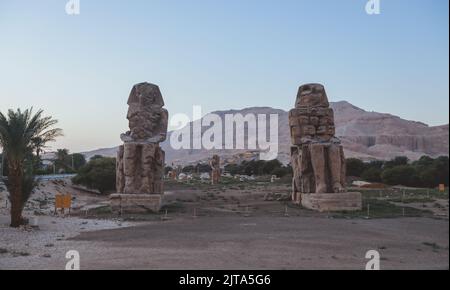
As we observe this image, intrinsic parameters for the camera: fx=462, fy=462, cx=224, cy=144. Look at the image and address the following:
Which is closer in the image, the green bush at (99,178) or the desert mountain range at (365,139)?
the green bush at (99,178)

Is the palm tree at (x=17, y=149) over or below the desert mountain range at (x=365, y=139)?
below

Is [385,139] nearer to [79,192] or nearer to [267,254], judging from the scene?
[79,192]

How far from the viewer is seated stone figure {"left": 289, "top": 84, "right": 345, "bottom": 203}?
1515 cm

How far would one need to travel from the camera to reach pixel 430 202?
634 inches

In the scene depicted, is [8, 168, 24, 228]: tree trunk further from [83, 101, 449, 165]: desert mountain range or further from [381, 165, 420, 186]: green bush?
[83, 101, 449, 165]: desert mountain range

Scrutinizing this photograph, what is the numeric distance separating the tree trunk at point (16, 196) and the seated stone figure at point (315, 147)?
8.91 m

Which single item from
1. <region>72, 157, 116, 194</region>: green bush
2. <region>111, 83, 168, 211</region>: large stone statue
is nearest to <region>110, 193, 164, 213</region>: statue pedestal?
<region>111, 83, 168, 211</region>: large stone statue

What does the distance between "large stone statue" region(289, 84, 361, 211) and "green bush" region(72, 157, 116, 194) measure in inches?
595

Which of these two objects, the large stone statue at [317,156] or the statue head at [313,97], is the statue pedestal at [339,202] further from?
the statue head at [313,97]

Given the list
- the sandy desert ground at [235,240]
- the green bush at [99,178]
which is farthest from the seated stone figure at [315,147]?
the green bush at [99,178]

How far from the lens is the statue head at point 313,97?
16516 millimetres

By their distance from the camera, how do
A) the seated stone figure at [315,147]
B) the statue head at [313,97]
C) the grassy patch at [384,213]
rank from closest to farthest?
the grassy patch at [384,213], the seated stone figure at [315,147], the statue head at [313,97]

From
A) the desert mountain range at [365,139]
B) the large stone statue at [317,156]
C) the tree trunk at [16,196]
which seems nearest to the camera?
the tree trunk at [16,196]
